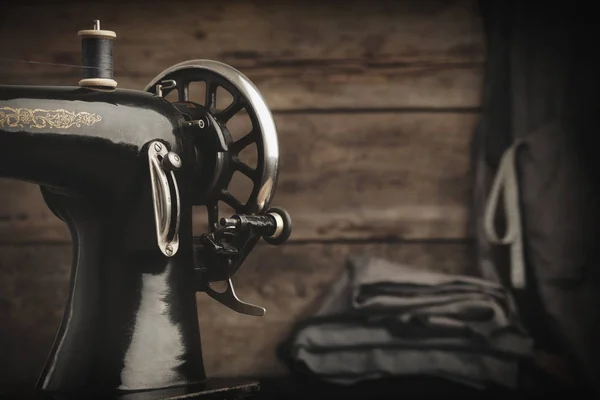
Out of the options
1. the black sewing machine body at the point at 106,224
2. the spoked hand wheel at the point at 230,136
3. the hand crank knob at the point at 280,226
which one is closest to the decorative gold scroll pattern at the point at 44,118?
the black sewing machine body at the point at 106,224

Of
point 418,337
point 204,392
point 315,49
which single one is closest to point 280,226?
point 204,392

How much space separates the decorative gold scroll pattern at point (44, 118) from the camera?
1.07 metres

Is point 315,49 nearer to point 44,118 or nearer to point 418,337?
point 418,337

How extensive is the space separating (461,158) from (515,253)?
22cm

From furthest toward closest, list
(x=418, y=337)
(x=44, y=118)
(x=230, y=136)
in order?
(x=418, y=337) < (x=230, y=136) < (x=44, y=118)

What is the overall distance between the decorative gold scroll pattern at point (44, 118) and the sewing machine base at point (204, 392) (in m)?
0.33

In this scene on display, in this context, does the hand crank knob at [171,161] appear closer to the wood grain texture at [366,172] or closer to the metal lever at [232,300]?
the metal lever at [232,300]

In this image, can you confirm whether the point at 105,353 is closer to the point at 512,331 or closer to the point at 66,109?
the point at 66,109

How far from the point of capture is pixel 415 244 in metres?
1.80

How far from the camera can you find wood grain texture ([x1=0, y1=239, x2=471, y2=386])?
70.9 inches

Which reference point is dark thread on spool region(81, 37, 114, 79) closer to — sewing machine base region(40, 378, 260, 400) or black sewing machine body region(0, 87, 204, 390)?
black sewing machine body region(0, 87, 204, 390)

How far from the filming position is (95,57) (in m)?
1.16

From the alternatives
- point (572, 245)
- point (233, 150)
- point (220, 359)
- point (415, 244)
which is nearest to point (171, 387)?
point (233, 150)

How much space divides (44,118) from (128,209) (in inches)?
6.0
